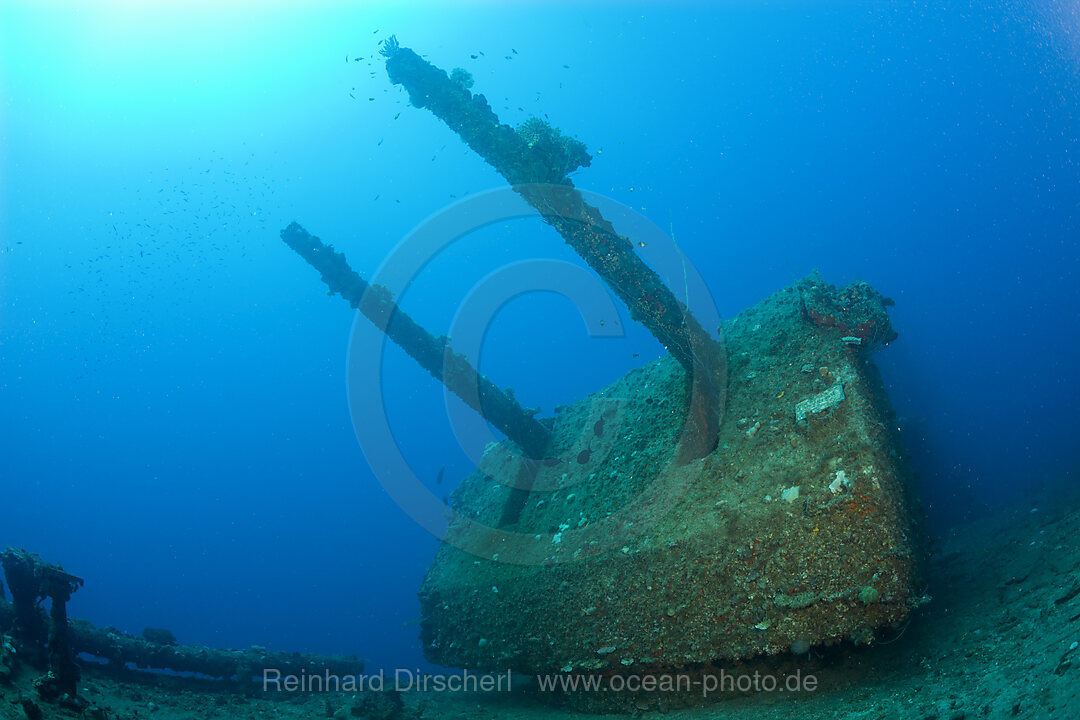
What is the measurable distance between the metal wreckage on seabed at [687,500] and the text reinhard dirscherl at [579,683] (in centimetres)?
28

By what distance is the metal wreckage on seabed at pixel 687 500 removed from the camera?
3.91 m

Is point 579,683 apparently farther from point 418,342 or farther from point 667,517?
point 418,342

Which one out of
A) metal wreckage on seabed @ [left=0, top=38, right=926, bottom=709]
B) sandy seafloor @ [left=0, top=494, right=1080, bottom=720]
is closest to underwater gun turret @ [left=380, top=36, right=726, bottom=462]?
metal wreckage on seabed @ [left=0, top=38, right=926, bottom=709]

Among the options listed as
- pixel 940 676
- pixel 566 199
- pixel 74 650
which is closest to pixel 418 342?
pixel 566 199

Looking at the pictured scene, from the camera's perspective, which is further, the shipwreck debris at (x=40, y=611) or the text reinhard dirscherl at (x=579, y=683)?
the shipwreck debris at (x=40, y=611)

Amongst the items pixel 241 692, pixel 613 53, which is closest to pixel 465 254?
pixel 613 53

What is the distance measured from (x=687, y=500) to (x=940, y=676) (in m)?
2.16

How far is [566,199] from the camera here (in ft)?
17.2

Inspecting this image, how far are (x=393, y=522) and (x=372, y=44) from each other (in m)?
59.8

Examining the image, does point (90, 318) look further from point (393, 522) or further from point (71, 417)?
point (393, 522)

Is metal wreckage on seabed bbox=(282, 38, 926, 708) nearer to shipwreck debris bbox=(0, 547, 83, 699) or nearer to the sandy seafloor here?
the sandy seafloor

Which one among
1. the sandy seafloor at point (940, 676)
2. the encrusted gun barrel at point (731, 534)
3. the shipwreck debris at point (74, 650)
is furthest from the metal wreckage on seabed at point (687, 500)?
the shipwreck debris at point (74, 650)

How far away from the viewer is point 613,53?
214ft

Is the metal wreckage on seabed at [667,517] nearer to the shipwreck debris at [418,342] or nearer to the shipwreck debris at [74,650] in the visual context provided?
the shipwreck debris at [74,650]
